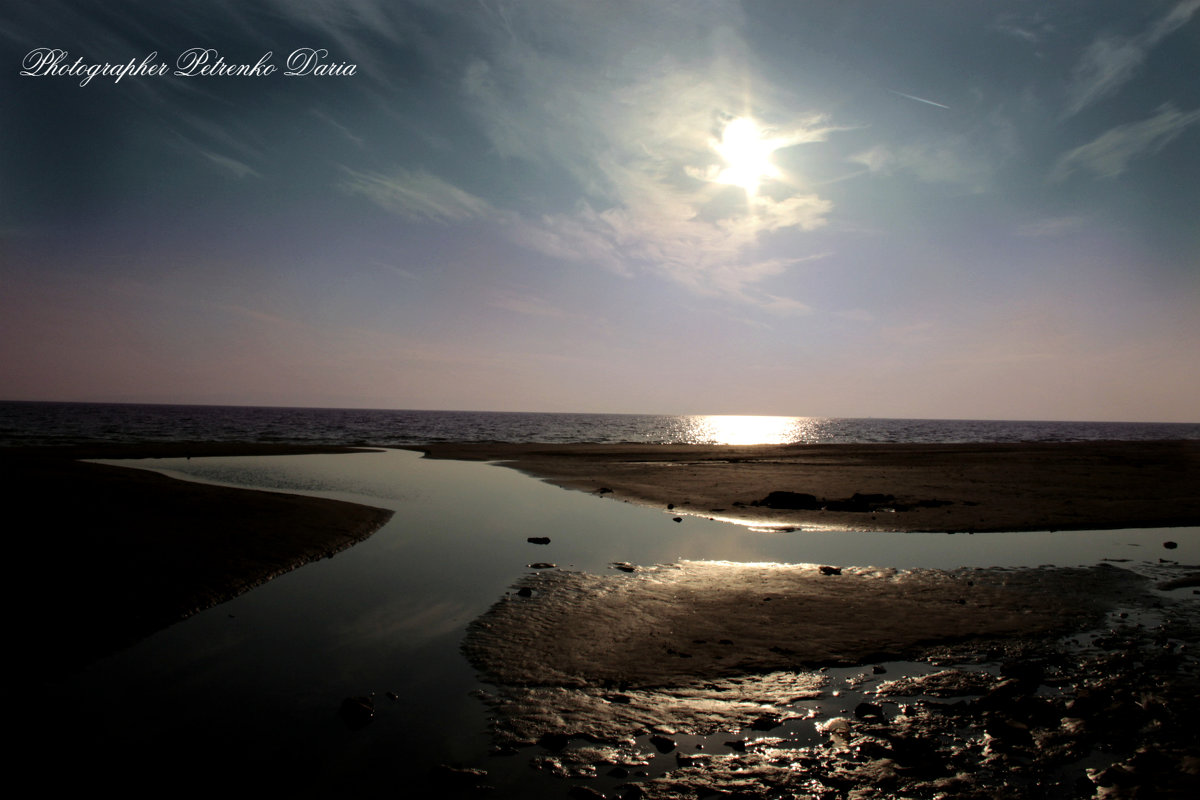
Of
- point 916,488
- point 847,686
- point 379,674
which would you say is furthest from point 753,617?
point 916,488

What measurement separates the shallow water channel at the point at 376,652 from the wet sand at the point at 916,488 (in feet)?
7.02

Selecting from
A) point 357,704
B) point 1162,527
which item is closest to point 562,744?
point 357,704

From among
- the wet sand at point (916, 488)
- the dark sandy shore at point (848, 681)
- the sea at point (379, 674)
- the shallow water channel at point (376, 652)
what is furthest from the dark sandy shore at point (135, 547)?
the wet sand at point (916, 488)

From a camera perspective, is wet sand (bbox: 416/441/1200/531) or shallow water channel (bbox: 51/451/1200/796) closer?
shallow water channel (bbox: 51/451/1200/796)

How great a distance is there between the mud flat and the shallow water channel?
90 cm

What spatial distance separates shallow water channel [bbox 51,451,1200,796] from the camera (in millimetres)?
6234

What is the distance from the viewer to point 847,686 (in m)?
8.28

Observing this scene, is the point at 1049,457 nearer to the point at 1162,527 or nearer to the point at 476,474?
the point at 1162,527

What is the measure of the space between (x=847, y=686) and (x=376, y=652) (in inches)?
266

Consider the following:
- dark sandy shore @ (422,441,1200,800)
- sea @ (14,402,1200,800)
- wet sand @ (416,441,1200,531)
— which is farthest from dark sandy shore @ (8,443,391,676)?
wet sand @ (416,441,1200,531)

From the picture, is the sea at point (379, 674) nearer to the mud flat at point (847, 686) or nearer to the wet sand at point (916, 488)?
the mud flat at point (847, 686)

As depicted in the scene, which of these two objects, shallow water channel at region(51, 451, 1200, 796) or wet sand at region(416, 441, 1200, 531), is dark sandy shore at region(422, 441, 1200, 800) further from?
wet sand at region(416, 441, 1200, 531)

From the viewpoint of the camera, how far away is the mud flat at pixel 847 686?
6160 mm

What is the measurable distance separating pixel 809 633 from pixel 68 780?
31.9 feet
